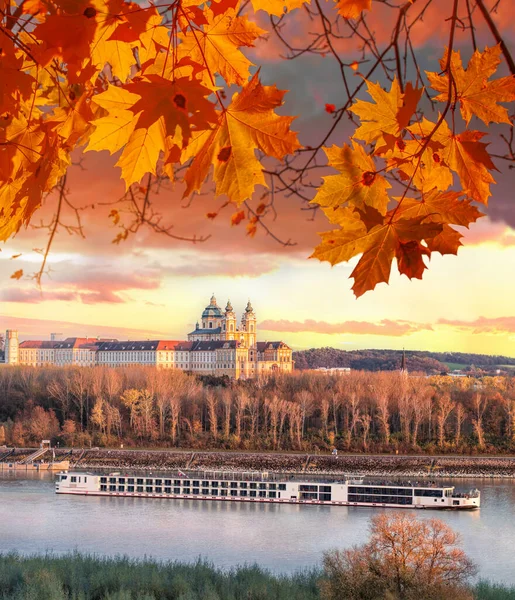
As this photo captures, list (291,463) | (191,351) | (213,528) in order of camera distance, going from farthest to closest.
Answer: (191,351) → (291,463) → (213,528)

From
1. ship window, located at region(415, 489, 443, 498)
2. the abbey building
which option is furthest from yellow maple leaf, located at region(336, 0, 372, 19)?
the abbey building

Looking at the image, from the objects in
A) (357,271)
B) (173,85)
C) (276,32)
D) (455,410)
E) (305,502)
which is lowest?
(305,502)

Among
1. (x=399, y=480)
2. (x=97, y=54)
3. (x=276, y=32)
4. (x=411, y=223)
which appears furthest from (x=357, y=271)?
(x=399, y=480)

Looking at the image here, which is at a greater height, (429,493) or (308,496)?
(429,493)

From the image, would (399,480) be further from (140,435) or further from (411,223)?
(411,223)

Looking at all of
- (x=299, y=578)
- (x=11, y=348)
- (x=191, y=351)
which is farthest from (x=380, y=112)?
(x=11, y=348)

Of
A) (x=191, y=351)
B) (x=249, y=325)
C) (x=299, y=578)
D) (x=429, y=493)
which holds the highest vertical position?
(x=249, y=325)

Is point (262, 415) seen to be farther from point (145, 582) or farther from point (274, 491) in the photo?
point (145, 582)
